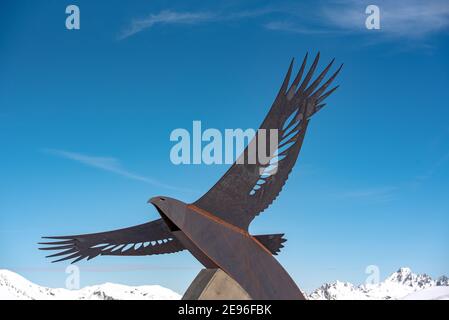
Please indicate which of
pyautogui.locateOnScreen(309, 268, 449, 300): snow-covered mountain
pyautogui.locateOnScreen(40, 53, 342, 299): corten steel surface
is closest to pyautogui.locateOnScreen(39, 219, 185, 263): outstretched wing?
pyautogui.locateOnScreen(40, 53, 342, 299): corten steel surface

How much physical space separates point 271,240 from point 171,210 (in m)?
2.48

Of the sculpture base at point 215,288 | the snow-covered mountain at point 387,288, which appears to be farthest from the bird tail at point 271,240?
the snow-covered mountain at point 387,288

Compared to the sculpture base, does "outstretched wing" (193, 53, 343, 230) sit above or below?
above

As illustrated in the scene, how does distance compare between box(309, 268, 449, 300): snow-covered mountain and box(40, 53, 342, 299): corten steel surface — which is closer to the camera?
box(40, 53, 342, 299): corten steel surface

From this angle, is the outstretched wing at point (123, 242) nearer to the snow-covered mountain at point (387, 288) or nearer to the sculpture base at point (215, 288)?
the sculpture base at point (215, 288)

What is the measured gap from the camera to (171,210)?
789 centimetres

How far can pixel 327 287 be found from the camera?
416 feet

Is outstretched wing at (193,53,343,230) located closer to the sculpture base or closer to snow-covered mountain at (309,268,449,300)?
Answer: the sculpture base

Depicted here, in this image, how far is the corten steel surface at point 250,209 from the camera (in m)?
8.10

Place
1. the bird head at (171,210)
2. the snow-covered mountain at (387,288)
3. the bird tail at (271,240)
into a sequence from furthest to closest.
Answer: the snow-covered mountain at (387,288) < the bird tail at (271,240) < the bird head at (171,210)

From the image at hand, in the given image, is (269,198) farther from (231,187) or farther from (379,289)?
(379,289)

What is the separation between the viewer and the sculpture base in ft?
25.5

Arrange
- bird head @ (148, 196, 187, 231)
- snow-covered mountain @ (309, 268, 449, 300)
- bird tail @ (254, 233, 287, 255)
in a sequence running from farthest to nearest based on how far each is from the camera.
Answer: snow-covered mountain @ (309, 268, 449, 300) < bird tail @ (254, 233, 287, 255) < bird head @ (148, 196, 187, 231)

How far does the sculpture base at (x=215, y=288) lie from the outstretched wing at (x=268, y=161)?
3.21 feet
